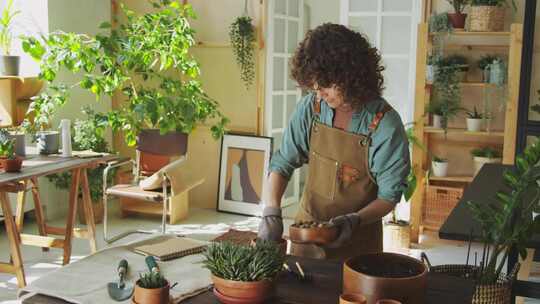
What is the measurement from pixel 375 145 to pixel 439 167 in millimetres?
3408

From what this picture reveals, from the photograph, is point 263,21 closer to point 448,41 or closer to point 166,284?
point 448,41

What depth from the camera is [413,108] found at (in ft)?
18.3

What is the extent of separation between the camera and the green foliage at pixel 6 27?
208 inches

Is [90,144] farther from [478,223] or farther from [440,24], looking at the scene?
[478,223]

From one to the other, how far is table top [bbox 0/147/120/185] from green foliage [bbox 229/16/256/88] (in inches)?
73.7

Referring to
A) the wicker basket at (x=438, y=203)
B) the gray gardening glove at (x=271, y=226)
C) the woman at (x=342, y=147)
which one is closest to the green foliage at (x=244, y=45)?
the wicker basket at (x=438, y=203)

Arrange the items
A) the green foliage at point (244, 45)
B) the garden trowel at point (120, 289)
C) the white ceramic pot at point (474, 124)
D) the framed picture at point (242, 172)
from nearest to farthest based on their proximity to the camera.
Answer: the garden trowel at point (120, 289)
the white ceramic pot at point (474, 124)
the green foliage at point (244, 45)
the framed picture at point (242, 172)

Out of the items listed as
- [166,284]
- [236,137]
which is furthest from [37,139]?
[166,284]

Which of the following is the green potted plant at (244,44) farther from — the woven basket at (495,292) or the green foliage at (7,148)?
the woven basket at (495,292)

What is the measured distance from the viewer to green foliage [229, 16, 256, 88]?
592cm

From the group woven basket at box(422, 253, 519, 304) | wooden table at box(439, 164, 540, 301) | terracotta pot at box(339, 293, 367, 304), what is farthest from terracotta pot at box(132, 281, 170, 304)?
wooden table at box(439, 164, 540, 301)

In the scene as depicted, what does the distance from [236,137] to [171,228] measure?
1135mm

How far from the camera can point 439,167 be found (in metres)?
5.44

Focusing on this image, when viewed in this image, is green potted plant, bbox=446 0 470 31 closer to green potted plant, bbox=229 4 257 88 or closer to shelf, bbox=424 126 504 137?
shelf, bbox=424 126 504 137
